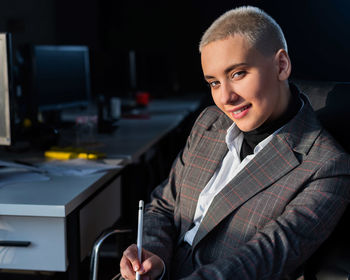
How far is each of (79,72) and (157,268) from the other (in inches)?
93.1

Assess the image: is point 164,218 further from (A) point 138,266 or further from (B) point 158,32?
(B) point 158,32

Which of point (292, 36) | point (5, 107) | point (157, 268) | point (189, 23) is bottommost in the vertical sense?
point (157, 268)

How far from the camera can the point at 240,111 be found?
4.22 ft

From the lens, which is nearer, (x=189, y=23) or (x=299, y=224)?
(x=299, y=224)

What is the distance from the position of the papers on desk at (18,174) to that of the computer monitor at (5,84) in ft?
0.44

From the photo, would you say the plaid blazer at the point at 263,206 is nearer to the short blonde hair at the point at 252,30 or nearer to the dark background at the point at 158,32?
the short blonde hair at the point at 252,30

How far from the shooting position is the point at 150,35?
6.54 m

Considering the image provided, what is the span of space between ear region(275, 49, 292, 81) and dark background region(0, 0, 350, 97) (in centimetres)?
219

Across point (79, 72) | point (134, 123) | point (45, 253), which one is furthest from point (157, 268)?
point (79, 72)

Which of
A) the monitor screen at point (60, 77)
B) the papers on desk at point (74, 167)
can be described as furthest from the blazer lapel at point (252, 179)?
the monitor screen at point (60, 77)

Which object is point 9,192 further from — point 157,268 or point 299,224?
point 299,224

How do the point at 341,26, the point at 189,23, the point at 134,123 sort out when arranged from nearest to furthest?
the point at 134,123
the point at 341,26
the point at 189,23

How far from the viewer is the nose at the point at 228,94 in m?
1.27

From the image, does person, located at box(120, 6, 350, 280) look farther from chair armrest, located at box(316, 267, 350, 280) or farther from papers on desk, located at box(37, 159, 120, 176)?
papers on desk, located at box(37, 159, 120, 176)
